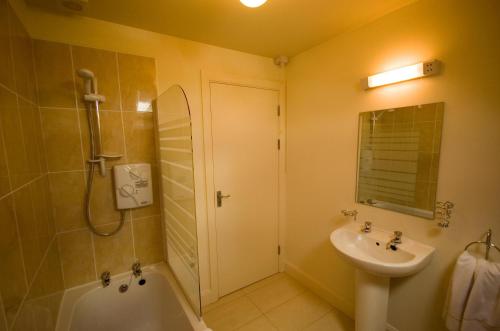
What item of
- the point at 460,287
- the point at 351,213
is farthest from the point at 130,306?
the point at 460,287

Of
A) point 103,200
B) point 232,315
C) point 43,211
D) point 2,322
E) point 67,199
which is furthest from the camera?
point 232,315

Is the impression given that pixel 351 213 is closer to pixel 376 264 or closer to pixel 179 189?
pixel 376 264

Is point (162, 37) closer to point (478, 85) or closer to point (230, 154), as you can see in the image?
point (230, 154)

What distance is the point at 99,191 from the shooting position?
157 centimetres

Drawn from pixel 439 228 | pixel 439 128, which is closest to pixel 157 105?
pixel 439 128

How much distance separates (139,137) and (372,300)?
6.75ft

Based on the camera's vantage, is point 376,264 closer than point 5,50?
No

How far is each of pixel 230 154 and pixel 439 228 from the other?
5.36ft

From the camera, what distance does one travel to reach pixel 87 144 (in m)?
1.51

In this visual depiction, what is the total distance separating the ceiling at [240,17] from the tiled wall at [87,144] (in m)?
0.26

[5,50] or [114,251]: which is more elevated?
[5,50]

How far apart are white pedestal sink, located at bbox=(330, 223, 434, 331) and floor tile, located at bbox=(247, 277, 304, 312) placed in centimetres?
73

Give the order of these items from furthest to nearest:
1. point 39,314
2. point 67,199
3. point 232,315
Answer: point 232,315, point 67,199, point 39,314

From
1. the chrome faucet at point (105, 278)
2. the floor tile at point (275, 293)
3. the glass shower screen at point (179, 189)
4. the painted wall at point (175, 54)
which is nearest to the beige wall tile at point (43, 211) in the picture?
the chrome faucet at point (105, 278)
